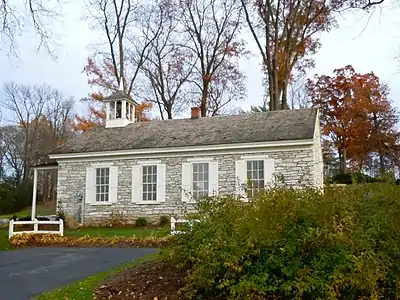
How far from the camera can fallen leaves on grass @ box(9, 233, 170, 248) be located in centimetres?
1318

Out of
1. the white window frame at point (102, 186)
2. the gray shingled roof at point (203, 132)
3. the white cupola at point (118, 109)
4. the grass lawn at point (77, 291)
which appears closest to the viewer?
the grass lawn at point (77, 291)

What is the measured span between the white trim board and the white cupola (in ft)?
11.3

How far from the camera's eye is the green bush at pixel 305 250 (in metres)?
5.28

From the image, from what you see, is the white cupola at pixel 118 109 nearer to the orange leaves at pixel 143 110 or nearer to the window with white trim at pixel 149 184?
the window with white trim at pixel 149 184

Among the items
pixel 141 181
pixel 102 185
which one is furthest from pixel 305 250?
pixel 102 185

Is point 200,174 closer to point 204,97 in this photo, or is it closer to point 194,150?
point 194,150

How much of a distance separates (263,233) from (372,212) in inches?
63.4

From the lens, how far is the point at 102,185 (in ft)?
64.9

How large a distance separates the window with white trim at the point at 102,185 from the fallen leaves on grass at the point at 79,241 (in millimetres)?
4778

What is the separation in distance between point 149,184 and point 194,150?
2.48m

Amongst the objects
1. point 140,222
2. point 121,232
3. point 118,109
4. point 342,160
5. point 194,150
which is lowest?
point 121,232

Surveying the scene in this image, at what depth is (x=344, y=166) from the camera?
34.3 m

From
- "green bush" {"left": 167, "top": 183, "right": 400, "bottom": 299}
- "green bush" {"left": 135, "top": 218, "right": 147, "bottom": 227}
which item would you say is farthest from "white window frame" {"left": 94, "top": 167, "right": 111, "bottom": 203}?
"green bush" {"left": 167, "top": 183, "right": 400, "bottom": 299}

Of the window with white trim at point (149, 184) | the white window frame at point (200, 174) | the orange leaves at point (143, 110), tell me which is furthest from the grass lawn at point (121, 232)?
the orange leaves at point (143, 110)
